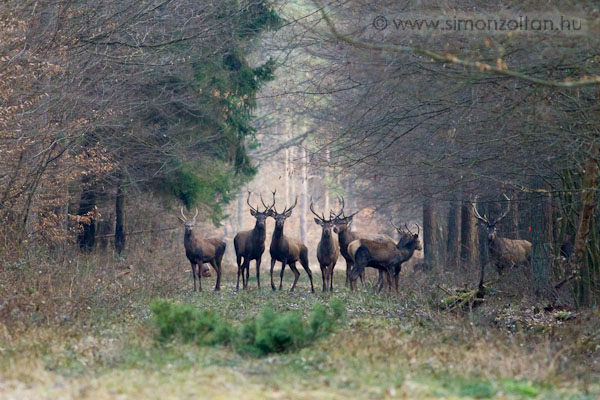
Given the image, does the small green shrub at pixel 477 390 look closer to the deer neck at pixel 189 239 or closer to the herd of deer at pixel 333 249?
the herd of deer at pixel 333 249

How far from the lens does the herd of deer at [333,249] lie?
19.2m

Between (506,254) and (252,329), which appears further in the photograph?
(506,254)

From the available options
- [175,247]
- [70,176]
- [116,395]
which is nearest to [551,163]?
[116,395]

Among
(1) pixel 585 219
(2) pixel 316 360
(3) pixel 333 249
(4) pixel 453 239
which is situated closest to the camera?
(2) pixel 316 360

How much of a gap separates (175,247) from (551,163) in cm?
2052

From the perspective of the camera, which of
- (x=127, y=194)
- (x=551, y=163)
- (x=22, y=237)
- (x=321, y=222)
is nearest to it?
(x=551, y=163)

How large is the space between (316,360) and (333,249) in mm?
11918

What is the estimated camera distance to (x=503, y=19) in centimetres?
1044

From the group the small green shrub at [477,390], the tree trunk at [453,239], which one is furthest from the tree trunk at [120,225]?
the small green shrub at [477,390]

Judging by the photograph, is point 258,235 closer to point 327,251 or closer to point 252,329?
point 327,251

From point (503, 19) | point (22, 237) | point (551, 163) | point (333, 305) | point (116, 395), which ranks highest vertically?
point (503, 19)

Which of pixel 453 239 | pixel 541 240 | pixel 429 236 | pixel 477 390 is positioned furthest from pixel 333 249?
pixel 477 390

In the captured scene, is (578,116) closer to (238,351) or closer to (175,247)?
(238,351)

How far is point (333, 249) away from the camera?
2084 cm
